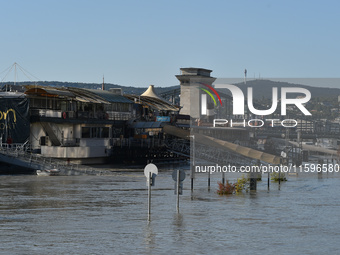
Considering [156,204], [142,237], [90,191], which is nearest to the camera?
[142,237]

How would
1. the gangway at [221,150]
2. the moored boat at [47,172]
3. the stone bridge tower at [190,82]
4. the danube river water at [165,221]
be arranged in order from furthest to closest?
the stone bridge tower at [190,82] → the gangway at [221,150] → the moored boat at [47,172] → the danube river water at [165,221]

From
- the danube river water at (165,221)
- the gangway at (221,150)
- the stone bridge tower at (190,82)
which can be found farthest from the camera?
the stone bridge tower at (190,82)

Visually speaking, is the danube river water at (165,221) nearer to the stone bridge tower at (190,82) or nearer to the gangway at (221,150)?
the gangway at (221,150)

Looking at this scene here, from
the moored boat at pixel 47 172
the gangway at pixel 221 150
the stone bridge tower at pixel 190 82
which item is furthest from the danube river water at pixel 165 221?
the stone bridge tower at pixel 190 82

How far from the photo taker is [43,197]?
5019 cm

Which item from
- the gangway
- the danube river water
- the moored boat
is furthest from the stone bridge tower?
the danube river water

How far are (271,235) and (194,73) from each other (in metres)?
135

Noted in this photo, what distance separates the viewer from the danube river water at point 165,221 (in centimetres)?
2691

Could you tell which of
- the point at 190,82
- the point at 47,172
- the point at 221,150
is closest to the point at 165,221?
the point at 47,172

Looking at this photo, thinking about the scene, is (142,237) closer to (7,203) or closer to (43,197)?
(7,203)

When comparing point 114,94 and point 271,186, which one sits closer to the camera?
point 271,186

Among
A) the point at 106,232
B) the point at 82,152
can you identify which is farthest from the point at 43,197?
the point at 82,152

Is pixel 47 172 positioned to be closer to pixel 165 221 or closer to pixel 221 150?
pixel 221 150

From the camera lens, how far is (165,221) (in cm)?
3459
